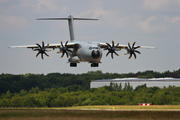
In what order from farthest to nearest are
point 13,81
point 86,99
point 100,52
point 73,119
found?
point 13,81 → point 86,99 → point 100,52 → point 73,119

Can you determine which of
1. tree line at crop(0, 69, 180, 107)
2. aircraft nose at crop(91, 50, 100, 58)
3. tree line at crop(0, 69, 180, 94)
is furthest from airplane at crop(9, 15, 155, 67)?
tree line at crop(0, 69, 180, 94)

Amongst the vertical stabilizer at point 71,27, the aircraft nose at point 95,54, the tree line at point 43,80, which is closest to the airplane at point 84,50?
the aircraft nose at point 95,54

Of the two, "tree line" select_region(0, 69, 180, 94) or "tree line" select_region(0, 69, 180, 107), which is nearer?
"tree line" select_region(0, 69, 180, 107)

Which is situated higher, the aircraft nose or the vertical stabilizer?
the vertical stabilizer

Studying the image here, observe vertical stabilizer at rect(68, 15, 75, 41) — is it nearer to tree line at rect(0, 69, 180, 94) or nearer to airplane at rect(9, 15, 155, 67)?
airplane at rect(9, 15, 155, 67)

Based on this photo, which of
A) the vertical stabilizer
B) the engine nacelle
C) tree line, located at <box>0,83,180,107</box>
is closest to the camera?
the engine nacelle

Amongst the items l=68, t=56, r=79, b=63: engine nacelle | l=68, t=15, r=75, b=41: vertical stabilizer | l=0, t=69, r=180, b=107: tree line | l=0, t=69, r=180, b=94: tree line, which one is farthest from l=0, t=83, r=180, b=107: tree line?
l=68, t=56, r=79, b=63: engine nacelle

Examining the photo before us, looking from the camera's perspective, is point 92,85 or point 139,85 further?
point 92,85

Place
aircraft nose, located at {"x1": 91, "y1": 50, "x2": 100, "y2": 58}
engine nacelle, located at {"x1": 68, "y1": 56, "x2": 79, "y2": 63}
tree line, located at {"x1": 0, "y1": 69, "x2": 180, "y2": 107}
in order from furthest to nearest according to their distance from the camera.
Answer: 1. tree line, located at {"x1": 0, "y1": 69, "x2": 180, "y2": 107}
2. engine nacelle, located at {"x1": 68, "y1": 56, "x2": 79, "y2": 63}
3. aircraft nose, located at {"x1": 91, "y1": 50, "x2": 100, "y2": 58}

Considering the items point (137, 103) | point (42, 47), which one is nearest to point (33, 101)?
point (137, 103)

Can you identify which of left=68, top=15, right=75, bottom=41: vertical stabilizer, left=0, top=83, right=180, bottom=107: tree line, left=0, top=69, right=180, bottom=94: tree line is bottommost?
left=0, top=83, right=180, bottom=107: tree line

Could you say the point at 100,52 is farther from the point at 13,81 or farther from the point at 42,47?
the point at 13,81

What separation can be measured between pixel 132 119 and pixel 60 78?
5173 inches

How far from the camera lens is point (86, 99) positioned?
109 meters
